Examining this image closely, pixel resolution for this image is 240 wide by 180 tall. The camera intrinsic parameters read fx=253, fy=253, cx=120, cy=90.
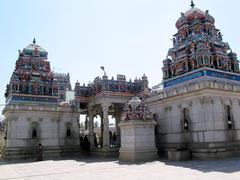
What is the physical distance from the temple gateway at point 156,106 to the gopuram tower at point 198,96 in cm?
8

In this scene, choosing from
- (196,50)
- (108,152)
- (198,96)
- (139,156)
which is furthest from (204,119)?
(108,152)

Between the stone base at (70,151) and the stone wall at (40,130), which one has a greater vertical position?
the stone wall at (40,130)

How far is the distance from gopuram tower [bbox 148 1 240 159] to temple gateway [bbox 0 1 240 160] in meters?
0.08

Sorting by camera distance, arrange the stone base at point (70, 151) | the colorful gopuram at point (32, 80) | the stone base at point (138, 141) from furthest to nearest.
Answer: the colorful gopuram at point (32, 80)
the stone base at point (70, 151)
the stone base at point (138, 141)

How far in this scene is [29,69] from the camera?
3409cm

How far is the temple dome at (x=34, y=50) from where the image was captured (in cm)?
3535

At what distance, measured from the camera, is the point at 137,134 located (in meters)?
20.5

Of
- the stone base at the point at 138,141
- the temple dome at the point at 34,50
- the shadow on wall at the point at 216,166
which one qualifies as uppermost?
the temple dome at the point at 34,50

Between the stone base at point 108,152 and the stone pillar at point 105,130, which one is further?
the stone pillar at point 105,130

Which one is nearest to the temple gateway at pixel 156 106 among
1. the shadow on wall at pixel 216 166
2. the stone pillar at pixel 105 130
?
the stone pillar at pixel 105 130

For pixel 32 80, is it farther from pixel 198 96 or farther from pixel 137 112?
pixel 198 96

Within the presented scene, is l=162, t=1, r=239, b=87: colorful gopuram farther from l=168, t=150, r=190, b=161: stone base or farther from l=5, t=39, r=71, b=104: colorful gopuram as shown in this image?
l=5, t=39, r=71, b=104: colorful gopuram

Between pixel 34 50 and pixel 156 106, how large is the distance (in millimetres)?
20282

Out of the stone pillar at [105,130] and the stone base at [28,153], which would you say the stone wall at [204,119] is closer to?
the stone pillar at [105,130]
